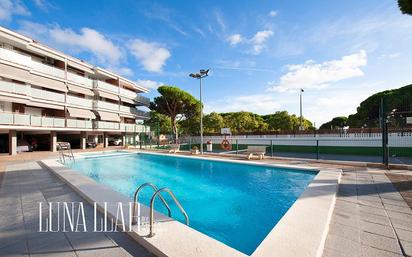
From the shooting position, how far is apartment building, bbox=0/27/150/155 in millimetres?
20250

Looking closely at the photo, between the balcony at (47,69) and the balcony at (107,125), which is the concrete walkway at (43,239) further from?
the balcony at (107,125)

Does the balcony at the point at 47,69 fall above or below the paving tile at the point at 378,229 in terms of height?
above

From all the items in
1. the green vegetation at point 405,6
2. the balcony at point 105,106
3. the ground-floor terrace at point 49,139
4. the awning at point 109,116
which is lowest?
the ground-floor terrace at point 49,139

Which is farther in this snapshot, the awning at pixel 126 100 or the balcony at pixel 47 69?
the awning at pixel 126 100

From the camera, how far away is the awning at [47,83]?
2270 cm

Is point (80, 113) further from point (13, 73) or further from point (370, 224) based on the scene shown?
point (370, 224)

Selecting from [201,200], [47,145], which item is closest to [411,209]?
[201,200]

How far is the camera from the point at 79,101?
91.1 feet

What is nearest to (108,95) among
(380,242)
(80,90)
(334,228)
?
(80,90)

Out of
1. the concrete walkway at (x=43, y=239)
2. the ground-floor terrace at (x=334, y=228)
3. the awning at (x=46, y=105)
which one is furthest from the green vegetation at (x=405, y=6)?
the awning at (x=46, y=105)

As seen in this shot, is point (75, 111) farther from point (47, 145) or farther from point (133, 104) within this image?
point (133, 104)

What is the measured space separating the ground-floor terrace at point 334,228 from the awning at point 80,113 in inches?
850

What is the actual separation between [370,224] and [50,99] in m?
29.0

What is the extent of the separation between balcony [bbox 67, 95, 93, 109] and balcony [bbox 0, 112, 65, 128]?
3152mm
